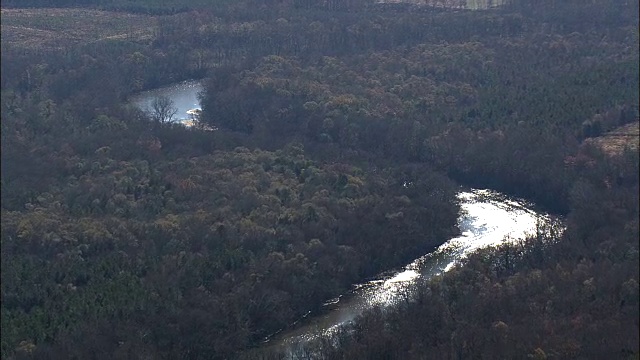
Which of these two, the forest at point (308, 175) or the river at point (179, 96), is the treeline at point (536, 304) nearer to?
→ the forest at point (308, 175)

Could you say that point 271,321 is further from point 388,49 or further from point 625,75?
point 388,49

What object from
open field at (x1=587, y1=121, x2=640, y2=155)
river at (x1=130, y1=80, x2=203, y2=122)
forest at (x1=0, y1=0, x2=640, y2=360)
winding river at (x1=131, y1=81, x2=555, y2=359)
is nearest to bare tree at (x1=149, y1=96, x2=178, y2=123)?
river at (x1=130, y1=80, x2=203, y2=122)

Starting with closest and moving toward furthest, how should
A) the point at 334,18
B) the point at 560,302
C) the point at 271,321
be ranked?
the point at 560,302, the point at 271,321, the point at 334,18

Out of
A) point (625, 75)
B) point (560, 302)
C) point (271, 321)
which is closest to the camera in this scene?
point (560, 302)

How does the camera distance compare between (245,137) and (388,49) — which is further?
(388,49)

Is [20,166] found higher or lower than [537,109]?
higher

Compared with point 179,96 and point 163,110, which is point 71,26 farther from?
point 163,110

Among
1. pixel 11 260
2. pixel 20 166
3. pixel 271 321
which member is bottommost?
pixel 271 321

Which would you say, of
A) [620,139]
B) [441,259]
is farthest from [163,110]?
[620,139]

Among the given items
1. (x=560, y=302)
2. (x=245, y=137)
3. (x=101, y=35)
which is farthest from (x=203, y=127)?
(x=560, y=302)
